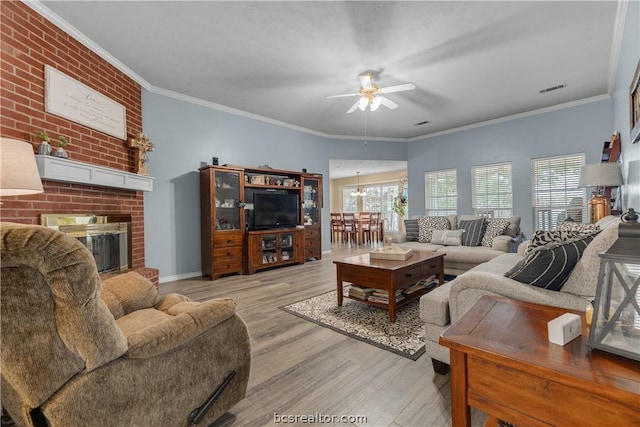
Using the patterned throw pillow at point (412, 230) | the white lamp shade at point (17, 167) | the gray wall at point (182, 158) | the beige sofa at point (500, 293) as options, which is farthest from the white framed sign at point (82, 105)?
the patterned throw pillow at point (412, 230)

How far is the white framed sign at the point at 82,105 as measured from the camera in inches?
102

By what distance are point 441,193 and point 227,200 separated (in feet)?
15.7

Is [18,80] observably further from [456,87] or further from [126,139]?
[456,87]

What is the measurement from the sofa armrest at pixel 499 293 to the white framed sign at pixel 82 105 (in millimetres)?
3646

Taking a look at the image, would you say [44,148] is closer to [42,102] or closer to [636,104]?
[42,102]

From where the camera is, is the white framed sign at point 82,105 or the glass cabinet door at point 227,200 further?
the glass cabinet door at point 227,200

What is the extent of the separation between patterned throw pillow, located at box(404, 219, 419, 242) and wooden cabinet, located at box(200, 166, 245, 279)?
2872 millimetres

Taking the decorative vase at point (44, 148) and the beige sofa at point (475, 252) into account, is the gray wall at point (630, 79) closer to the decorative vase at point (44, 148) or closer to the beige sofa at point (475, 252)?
the beige sofa at point (475, 252)

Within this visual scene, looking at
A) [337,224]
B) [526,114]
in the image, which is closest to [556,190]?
[526,114]

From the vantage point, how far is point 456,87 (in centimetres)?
418

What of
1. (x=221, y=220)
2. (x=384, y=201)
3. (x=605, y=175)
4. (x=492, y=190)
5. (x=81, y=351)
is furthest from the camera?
(x=384, y=201)

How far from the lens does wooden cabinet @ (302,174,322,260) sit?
577 cm

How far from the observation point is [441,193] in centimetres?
666

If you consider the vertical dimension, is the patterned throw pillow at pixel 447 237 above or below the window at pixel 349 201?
below
